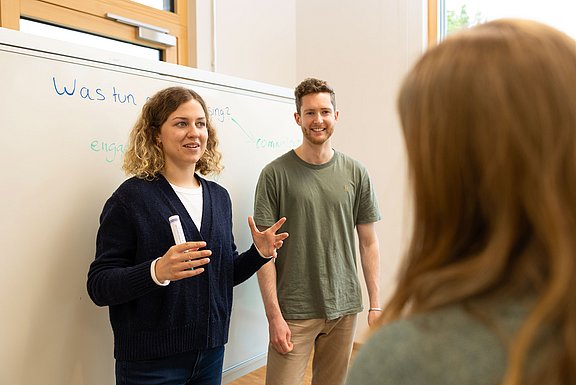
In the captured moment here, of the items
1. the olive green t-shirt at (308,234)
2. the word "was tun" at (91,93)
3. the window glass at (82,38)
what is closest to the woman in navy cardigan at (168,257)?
the word "was tun" at (91,93)

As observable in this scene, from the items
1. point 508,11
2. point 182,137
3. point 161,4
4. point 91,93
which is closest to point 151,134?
point 182,137

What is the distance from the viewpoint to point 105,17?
274cm

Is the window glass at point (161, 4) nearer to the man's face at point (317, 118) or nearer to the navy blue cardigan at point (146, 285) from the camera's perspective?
the man's face at point (317, 118)

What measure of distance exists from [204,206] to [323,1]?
2504 mm

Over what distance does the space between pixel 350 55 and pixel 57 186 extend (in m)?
2.49

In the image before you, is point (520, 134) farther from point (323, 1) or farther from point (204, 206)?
point (323, 1)

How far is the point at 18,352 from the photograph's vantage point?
148 cm

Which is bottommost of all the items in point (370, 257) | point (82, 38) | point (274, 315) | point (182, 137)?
point (274, 315)

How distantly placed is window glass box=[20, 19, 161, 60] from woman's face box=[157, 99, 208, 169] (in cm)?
89

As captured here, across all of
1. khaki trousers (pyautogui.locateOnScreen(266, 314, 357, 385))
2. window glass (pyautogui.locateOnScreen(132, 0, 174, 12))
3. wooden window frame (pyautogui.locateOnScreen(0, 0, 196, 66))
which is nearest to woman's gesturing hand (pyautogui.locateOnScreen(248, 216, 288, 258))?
khaki trousers (pyautogui.locateOnScreen(266, 314, 357, 385))

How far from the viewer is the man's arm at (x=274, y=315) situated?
1955 millimetres

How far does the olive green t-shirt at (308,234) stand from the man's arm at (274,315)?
0.05 meters

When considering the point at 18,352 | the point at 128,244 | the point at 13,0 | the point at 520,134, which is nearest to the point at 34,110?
the point at 128,244

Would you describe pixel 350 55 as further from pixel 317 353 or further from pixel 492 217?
pixel 492 217
